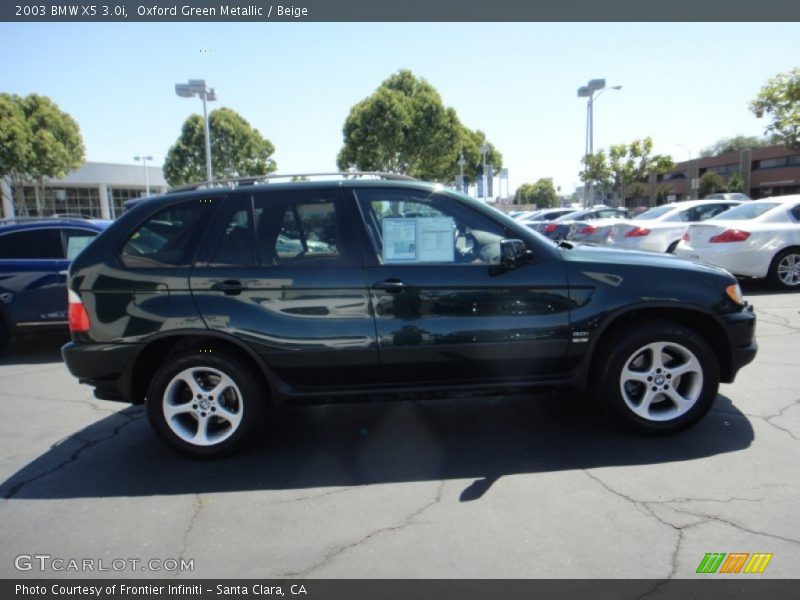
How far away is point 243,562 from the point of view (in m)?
2.62

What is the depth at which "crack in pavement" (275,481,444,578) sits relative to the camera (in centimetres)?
254

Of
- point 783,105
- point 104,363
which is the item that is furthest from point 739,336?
A: point 783,105

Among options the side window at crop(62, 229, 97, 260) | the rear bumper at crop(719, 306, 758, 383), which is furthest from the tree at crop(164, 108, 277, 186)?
the rear bumper at crop(719, 306, 758, 383)

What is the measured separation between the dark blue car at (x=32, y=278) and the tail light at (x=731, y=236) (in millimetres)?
9578

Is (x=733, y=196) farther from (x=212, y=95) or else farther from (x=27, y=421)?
(x=27, y=421)

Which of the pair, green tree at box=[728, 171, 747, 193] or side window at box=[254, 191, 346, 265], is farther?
green tree at box=[728, 171, 747, 193]

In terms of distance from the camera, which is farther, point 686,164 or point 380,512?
point 686,164

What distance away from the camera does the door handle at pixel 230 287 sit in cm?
358

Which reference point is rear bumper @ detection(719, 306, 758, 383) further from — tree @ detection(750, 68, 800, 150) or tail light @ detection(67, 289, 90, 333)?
tree @ detection(750, 68, 800, 150)

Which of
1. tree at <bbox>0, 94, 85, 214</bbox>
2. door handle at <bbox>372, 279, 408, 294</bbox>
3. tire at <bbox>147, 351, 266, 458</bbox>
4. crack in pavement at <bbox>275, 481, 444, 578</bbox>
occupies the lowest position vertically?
crack in pavement at <bbox>275, 481, 444, 578</bbox>

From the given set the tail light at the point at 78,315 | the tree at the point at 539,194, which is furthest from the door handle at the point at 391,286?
the tree at the point at 539,194

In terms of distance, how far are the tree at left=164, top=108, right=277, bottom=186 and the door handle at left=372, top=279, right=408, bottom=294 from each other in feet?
131

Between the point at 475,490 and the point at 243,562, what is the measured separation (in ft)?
4.43
